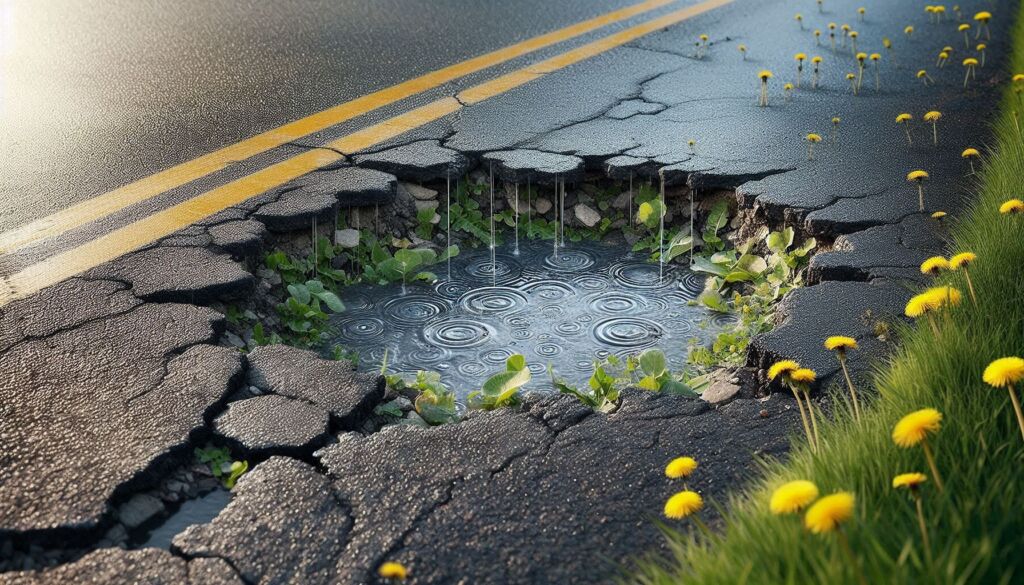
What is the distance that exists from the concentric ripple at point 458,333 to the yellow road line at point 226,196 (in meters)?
0.89

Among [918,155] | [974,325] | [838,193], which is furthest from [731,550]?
[918,155]

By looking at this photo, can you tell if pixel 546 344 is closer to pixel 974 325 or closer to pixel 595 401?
pixel 595 401

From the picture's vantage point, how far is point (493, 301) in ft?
12.4

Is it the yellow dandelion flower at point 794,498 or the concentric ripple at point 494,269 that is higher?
the yellow dandelion flower at point 794,498

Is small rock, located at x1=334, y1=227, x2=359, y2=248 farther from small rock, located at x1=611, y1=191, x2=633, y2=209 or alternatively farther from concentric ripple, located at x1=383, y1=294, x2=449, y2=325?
small rock, located at x1=611, y1=191, x2=633, y2=209

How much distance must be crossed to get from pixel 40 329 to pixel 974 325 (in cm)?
230

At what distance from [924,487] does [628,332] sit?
5.68ft

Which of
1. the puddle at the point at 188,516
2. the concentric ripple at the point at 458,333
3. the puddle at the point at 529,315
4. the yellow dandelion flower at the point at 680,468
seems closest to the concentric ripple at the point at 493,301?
the puddle at the point at 529,315

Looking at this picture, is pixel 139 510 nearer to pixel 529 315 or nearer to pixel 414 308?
pixel 414 308

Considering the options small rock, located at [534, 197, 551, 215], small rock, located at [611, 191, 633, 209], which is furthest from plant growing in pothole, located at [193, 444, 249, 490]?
small rock, located at [611, 191, 633, 209]

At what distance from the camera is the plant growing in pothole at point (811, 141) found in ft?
14.8

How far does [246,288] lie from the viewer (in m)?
3.33

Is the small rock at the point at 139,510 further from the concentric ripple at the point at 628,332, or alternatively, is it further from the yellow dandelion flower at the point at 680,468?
the concentric ripple at the point at 628,332

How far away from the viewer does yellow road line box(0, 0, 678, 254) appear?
3787mm
